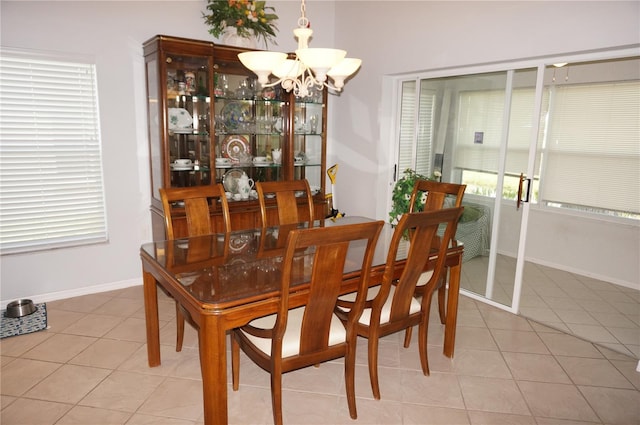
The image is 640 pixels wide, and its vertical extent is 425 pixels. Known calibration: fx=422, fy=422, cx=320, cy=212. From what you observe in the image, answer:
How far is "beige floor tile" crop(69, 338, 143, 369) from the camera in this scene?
2.62 metres

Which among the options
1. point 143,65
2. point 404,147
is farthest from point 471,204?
point 143,65

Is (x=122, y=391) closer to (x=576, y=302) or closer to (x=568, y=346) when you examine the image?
(x=568, y=346)

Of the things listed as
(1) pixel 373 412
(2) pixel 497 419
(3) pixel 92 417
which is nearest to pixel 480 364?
(2) pixel 497 419

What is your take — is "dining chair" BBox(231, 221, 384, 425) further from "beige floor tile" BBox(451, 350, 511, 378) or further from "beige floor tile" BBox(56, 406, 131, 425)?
"beige floor tile" BBox(451, 350, 511, 378)

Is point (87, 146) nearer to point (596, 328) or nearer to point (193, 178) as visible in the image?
point (193, 178)

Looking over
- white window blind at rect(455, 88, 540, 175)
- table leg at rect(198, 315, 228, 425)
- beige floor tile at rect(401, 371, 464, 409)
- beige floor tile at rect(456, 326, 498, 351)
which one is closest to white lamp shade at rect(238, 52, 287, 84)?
table leg at rect(198, 315, 228, 425)

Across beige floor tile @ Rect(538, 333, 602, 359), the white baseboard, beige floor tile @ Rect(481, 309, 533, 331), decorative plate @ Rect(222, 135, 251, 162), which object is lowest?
beige floor tile @ Rect(538, 333, 602, 359)

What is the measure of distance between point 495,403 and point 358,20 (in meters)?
3.73

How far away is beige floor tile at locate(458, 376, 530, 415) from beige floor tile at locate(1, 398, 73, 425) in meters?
2.14

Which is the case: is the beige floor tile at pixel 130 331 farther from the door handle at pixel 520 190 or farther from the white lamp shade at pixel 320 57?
the door handle at pixel 520 190

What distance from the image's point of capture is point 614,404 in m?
2.33

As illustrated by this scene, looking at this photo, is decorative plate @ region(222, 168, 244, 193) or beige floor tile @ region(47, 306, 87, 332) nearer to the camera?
beige floor tile @ region(47, 306, 87, 332)

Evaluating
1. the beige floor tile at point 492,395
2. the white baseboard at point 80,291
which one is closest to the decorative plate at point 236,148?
the white baseboard at point 80,291

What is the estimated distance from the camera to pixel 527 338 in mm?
3072
